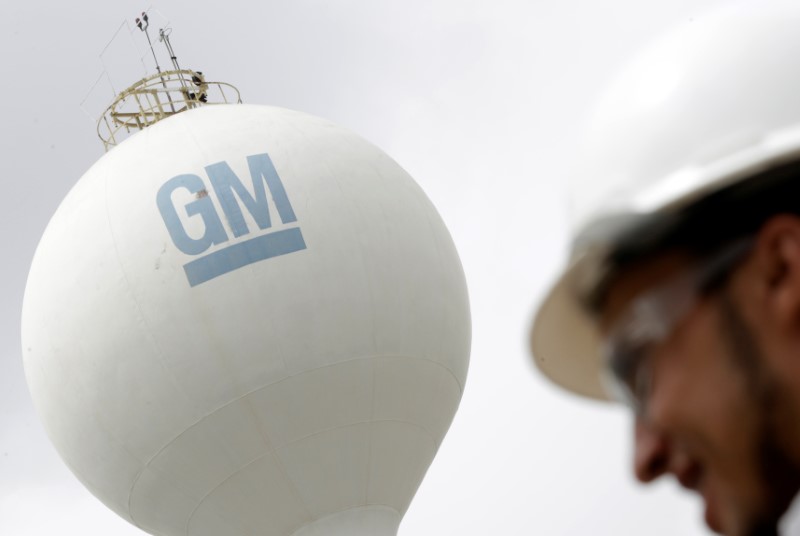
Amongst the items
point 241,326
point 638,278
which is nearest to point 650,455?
point 638,278

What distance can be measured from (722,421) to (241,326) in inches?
486

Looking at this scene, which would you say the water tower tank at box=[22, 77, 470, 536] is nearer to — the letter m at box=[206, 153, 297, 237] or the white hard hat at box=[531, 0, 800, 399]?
the letter m at box=[206, 153, 297, 237]

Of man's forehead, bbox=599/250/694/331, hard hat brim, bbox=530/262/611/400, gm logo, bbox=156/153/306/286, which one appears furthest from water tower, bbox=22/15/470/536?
man's forehead, bbox=599/250/694/331

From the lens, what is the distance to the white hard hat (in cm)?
221

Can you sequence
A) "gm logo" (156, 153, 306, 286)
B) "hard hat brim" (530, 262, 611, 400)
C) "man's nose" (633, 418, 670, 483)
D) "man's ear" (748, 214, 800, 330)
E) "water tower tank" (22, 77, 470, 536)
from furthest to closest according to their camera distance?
"water tower tank" (22, 77, 470, 536), "gm logo" (156, 153, 306, 286), "hard hat brim" (530, 262, 611, 400), "man's nose" (633, 418, 670, 483), "man's ear" (748, 214, 800, 330)

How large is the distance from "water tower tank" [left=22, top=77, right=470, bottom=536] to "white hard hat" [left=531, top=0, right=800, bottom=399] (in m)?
11.8

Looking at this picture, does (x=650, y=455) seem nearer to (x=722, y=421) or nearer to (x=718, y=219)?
(x=722, y=421)

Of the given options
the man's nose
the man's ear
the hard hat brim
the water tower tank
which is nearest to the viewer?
the man's ear

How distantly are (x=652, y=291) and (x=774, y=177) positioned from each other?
239mm

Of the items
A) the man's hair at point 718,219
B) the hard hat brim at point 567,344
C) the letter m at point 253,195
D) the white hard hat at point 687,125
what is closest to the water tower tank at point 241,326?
the letter m at point 253,195

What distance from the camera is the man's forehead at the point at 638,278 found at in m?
2.16

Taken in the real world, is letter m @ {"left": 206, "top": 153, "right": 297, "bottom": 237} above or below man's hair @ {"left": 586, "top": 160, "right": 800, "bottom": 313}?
above

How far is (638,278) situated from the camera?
2.25m

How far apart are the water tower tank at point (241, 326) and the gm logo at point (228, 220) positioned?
0.02 meters
